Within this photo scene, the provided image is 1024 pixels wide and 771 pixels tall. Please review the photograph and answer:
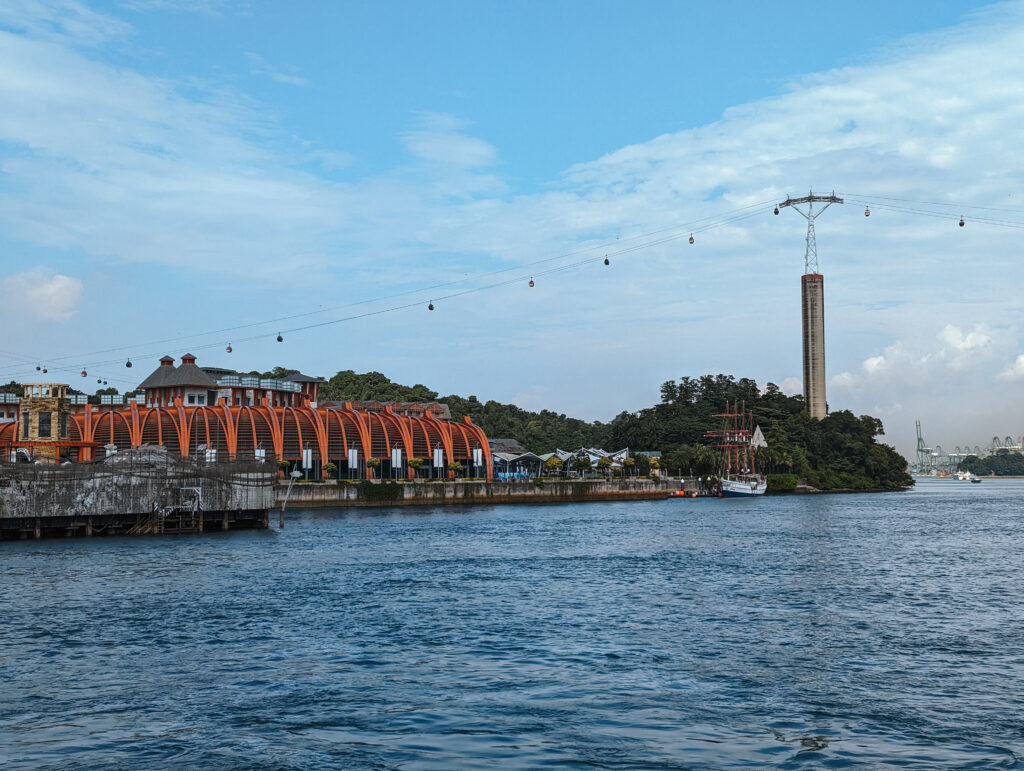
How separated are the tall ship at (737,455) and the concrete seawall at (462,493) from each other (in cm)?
2291

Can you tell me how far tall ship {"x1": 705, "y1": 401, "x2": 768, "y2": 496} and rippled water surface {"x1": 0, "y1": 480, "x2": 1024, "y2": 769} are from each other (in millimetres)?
114295

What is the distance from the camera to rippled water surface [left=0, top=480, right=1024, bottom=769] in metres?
18.0

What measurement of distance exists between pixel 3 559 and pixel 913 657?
45097mm

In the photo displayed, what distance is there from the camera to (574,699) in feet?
70.4

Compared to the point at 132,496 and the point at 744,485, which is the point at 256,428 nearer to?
the point at 132,496

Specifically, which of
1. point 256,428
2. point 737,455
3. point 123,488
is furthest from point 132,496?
point 737,455

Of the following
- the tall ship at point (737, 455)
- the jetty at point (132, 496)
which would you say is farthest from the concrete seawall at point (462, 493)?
the jetty at point (132, 496)

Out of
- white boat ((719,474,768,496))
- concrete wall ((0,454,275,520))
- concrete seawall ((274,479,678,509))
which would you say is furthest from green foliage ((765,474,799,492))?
concrete wall ((0,454,275,520))

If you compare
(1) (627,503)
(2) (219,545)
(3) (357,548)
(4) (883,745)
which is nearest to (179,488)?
(2) (219,545)

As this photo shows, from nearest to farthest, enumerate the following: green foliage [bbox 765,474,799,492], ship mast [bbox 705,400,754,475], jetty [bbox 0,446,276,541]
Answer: jetty [bbox 0,446,276,541], ship mast [bbox 705,400,754,475], green foliage [bbox 765,474,799,492]

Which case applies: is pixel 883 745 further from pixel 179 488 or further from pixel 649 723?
pixel 179 488

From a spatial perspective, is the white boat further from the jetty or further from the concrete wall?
the concrete wall

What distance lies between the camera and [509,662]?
25219mm

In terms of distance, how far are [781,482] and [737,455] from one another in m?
10.1
